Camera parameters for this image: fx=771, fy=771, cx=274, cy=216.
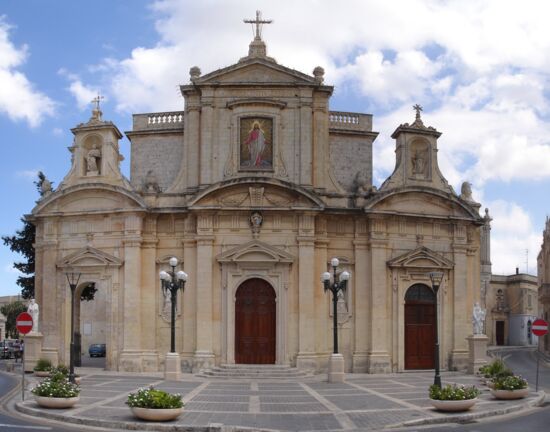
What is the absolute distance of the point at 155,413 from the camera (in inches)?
788

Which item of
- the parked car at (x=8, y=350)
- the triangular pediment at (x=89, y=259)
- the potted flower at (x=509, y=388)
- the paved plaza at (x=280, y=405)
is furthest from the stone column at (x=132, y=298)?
the parked car at (x=8, y=350)

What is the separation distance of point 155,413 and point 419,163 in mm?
22573

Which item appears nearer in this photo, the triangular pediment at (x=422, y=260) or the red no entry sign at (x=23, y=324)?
the red no entry sign at (x=23, y=324)

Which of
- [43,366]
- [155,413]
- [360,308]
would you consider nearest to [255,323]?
[360,308]

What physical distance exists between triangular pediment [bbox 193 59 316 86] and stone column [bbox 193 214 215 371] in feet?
22.2

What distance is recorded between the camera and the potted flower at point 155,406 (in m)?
20.0

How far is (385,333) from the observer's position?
3638 centimetres

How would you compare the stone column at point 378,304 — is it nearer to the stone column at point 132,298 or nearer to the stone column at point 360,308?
the stone column at point 360,308

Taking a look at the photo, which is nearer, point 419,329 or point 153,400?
point 153,400

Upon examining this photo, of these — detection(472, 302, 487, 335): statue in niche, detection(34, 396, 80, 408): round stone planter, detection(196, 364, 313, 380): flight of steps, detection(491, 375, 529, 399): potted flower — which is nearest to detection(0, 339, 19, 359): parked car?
detection(196, 364, 313, 380): flight of steps

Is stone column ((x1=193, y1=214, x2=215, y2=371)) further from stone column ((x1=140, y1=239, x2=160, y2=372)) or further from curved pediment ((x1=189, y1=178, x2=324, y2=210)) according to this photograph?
stone column ((x1=140, y1=239, x2=160, y2=372))

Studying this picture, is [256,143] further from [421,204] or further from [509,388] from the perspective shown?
[509,388]

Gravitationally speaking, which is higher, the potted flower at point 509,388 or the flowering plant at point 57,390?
the flowering plant at point 57,390

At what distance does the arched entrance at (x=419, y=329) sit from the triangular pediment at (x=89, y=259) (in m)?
14.1
